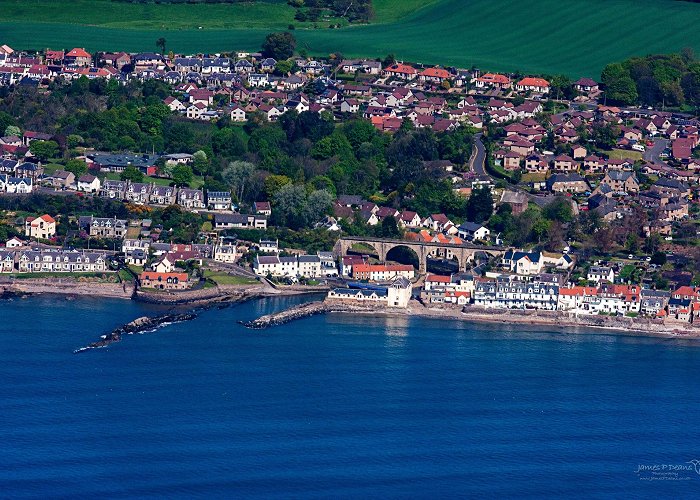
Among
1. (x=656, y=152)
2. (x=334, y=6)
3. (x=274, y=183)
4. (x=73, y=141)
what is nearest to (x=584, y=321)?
(x=274, y=183)

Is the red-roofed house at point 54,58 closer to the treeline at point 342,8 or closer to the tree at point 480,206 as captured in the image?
the treeline at point 342,8

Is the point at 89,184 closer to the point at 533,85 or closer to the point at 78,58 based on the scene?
the point at 78,58

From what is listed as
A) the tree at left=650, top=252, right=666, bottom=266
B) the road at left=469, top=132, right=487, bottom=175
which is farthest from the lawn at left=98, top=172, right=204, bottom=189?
the tree at left=650, top=252, right=666, bottom=266

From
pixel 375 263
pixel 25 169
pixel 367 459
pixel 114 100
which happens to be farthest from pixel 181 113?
pixel 367 459

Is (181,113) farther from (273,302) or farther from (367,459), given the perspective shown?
(367,459)

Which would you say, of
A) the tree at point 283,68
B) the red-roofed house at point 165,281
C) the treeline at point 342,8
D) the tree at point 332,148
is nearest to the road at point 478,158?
the tree at point 332,148

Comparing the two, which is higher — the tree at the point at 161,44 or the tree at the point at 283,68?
the tree at the point at 161,44
